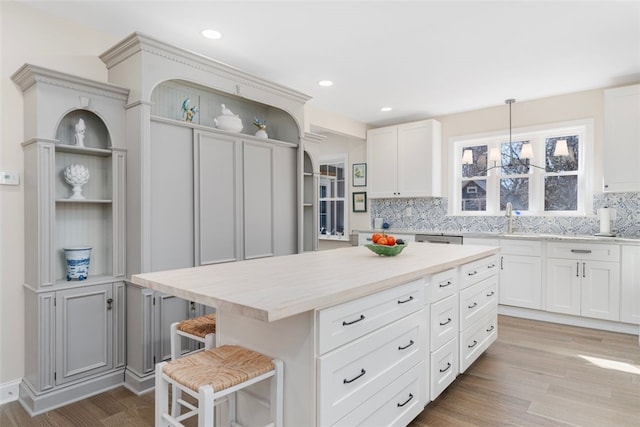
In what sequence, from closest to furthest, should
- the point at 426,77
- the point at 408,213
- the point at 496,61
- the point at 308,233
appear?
1. the point at 496,61
2. the point at 426,77
3. the point at 308,233
4. the point at 408,213

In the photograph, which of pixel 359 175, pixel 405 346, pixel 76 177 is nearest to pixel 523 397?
pixel 405 346

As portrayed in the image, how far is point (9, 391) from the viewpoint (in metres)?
2.46

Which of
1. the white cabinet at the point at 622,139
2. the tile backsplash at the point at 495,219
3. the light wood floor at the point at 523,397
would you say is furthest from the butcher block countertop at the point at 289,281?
the tile backsplash at the point at 495,219

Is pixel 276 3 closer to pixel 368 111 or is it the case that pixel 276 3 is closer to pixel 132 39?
pixel 132 39

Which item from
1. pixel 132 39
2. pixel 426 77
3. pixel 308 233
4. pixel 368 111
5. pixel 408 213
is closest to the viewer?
pixel 132 39

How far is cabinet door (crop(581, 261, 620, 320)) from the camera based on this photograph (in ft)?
12.4

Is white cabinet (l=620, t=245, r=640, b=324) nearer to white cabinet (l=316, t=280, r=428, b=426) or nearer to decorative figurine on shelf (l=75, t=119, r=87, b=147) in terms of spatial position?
white cabinet (l=316, t=280, r=428, b=426)

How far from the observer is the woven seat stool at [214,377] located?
1318mm

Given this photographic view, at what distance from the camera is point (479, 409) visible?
2.31m

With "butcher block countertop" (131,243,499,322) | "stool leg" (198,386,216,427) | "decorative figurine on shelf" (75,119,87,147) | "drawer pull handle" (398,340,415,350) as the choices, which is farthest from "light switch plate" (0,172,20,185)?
"drawer pull handle" (398,340,415,350)

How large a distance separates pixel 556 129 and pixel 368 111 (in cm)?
239

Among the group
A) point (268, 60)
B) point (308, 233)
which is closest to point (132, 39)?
point (268, 60)

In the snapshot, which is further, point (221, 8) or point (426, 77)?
point (426, 77)

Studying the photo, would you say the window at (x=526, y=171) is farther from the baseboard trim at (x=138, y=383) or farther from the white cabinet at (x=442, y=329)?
the baseboard trim at (x=138, y=383)
